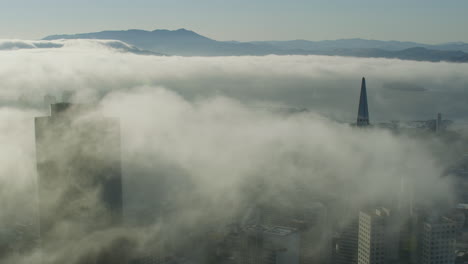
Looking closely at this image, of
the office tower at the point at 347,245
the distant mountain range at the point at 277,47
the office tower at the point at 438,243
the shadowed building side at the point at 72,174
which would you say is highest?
the distant mountain range at the point at 277,47

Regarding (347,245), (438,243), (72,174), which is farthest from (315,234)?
(72,174)

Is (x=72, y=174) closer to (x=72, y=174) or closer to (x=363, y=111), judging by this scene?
(x=72, y=174)

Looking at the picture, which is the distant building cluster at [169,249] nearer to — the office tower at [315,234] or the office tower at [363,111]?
the office tower at [315,234]

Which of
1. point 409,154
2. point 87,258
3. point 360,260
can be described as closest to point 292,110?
point 409,154

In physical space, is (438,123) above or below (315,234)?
above

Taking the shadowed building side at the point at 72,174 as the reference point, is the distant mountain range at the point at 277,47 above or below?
above

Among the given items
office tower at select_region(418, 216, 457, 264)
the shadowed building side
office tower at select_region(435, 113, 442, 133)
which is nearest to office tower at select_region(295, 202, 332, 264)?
office tower at select_region(418, 216, 457, 264)

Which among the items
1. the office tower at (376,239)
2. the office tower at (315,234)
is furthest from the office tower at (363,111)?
the office tower at (376,239)

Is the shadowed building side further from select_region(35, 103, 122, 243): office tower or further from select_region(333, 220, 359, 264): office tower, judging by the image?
select_region(333, 220, 359, 264): office tower
